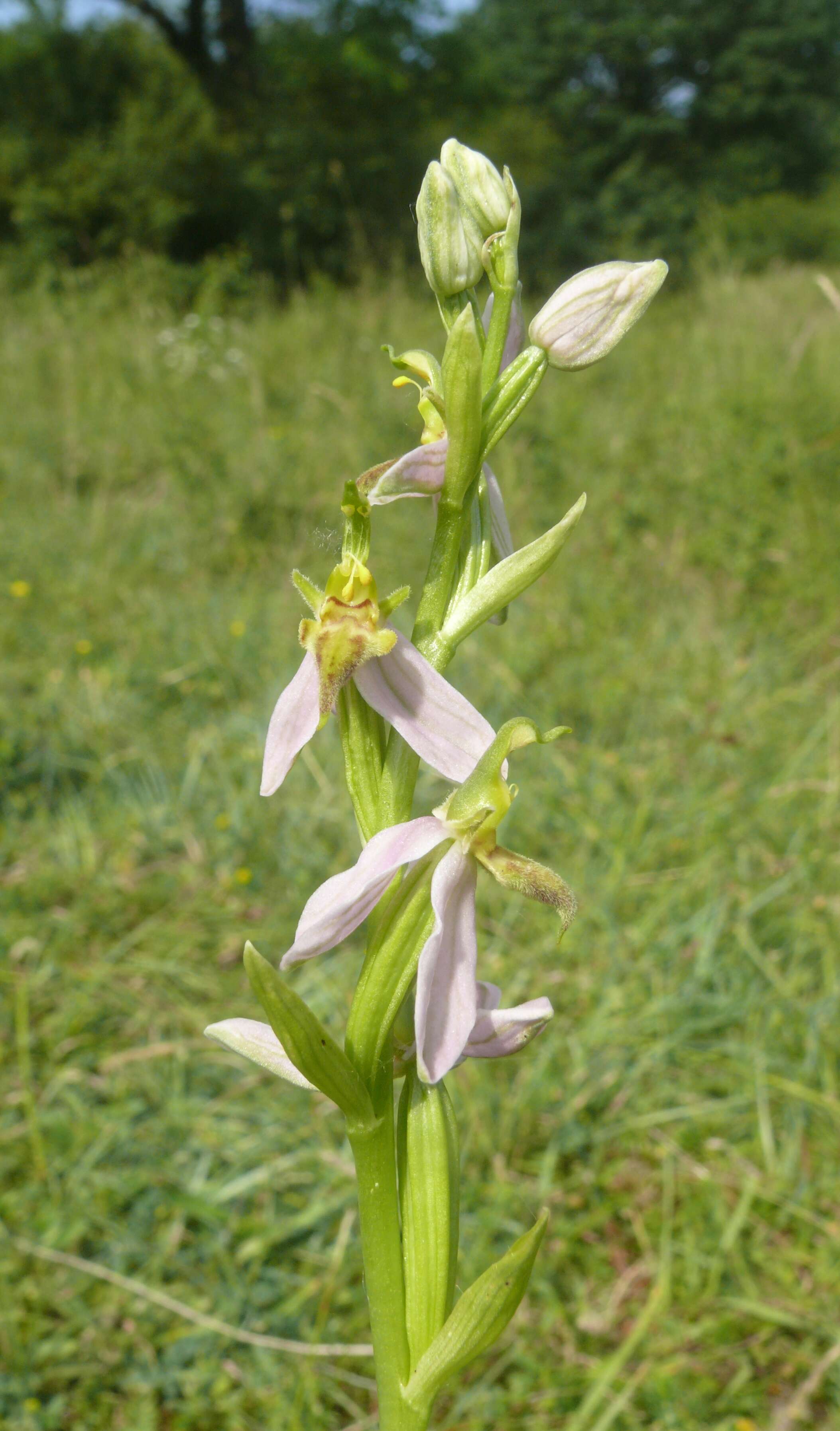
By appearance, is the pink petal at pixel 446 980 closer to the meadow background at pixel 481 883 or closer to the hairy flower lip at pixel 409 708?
the hairy flower lip at pixel 409 708

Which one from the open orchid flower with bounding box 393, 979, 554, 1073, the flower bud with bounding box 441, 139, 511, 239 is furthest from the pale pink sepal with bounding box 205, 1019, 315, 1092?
the flower bud with bounding box 441, 139, 511, 239

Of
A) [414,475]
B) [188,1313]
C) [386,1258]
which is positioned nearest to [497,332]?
[414,475]

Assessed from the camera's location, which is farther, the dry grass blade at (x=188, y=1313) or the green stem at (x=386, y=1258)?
the dry grass blade at (x=188, y=1313)

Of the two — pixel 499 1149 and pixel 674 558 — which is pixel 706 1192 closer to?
pixel 499 1149

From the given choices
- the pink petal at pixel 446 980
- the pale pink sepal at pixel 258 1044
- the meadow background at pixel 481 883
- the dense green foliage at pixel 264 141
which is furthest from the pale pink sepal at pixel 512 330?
the dense green foliage at pixel 264 141

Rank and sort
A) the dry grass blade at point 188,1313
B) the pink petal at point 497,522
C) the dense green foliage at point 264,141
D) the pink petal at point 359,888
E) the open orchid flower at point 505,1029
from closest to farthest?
the pink petal at point 359,888 → the open orchid flower at point 505,1029 → the pink petal at point 497,522 → the dry grass blade at point 188,1313 → the dense green foliage at point 264,141

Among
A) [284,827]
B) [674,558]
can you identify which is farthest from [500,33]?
[284,827]
